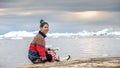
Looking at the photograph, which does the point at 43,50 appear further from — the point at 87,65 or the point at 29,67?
the point at 87,65

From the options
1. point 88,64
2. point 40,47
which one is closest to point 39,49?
point 40,47

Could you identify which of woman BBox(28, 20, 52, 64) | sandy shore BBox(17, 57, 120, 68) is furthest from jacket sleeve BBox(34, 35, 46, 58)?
sandy shore BBox(17, 57, 120, 68)

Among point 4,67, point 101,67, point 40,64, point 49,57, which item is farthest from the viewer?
point 4,67

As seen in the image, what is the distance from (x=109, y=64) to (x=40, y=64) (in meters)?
2.27

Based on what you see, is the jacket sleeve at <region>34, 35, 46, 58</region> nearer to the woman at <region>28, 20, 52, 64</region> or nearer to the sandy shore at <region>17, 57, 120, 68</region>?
the woman at <region>28, 20, 52, 64</region>

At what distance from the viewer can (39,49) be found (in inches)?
640

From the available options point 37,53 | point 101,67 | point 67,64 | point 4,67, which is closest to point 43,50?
point 37,53

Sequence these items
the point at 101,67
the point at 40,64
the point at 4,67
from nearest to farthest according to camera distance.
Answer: the point at 101,67, the point at 40,64, the point at 4,67

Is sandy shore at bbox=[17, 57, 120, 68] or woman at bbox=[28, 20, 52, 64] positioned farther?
woman at bbox=[28, 20, 52, 64]

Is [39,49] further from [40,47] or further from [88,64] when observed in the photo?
[88,64]

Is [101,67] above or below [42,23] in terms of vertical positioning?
below

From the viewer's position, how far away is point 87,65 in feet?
48.0

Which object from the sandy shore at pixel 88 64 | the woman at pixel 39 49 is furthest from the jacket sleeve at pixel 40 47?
the sandy shore at pixel 88 64

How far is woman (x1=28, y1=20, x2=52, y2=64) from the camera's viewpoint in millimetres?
16281
